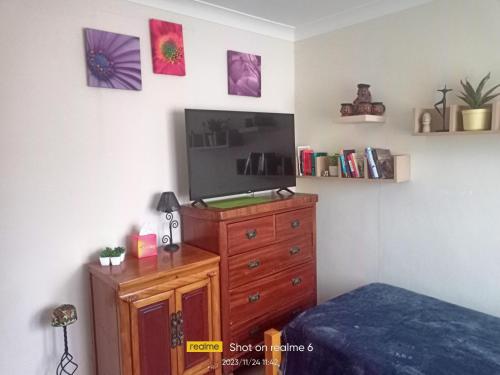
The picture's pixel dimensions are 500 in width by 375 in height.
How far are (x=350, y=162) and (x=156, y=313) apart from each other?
5.27 ft

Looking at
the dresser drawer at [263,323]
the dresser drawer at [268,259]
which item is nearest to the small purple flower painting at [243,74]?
the dresser drawer at [268,259]

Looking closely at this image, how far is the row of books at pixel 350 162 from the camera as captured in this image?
245cm

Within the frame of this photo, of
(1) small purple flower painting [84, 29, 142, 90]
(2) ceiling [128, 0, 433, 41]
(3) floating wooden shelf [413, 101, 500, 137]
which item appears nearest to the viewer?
(3) floating wooden shelf [413, 101, 500, 137]

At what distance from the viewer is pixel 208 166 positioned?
7.67ft

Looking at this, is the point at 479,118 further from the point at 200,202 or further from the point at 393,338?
the point at 200,202

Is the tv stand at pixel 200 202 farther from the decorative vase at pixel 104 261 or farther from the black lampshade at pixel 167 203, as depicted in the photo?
the decorative vase at pixel 104 261

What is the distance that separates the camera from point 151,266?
1.99 meters

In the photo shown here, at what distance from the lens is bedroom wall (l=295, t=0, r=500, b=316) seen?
84.0 inches

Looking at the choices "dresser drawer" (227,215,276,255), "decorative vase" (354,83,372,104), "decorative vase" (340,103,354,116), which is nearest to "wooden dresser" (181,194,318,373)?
"dresser drawer" (227,215,276,255)

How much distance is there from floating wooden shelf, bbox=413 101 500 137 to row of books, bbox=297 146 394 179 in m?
0.29

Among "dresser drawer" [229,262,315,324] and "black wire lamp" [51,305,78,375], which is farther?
"dresser drawer" [229,262,315,324]

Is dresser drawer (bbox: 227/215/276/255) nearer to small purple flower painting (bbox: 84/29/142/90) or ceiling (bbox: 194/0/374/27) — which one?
small purple flower painting (bbox: 84/29/142/90)

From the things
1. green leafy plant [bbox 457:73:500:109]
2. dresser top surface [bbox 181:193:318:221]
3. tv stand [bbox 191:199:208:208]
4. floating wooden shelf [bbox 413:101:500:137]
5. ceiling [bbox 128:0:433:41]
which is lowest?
dresser top surface [bbox 181:193:318:221]

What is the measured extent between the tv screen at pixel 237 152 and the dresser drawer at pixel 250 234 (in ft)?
0.88
